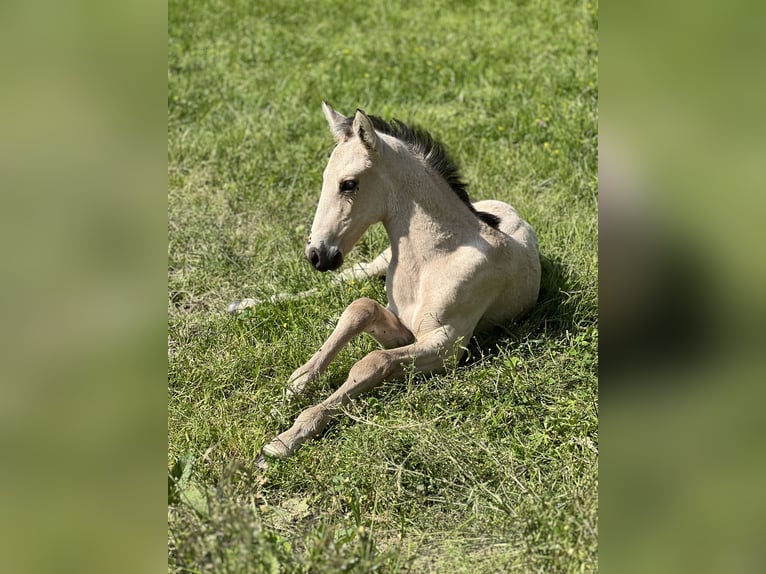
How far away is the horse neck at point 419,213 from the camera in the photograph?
507 cm

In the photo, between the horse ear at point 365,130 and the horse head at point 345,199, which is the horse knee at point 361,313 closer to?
the horse head at point 345,199

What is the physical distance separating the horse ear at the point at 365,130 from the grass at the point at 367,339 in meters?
1.29

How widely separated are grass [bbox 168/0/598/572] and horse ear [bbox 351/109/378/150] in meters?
1.29

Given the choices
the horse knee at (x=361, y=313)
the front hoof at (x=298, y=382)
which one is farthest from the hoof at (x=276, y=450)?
the horse knee at (x=361, y=313)

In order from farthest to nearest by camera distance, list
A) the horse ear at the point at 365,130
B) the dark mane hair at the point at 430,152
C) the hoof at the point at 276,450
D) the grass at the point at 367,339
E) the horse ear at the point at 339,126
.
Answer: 1. the dark mane hair at the point at 430,152
2. the horse ear at the point at 339,126
3. the horse ear at the point at 365,130
4. the hoof at the point at 276,450
5. the grass at the point at 367,339

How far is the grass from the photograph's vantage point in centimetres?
352

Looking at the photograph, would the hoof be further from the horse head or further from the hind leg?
the horse head

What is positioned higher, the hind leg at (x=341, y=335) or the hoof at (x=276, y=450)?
the hind leg at (x=341, y=335)

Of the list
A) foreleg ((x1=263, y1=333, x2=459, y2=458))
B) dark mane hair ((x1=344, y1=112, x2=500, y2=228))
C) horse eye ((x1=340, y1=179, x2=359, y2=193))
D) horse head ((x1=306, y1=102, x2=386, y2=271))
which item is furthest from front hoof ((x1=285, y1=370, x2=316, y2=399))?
dark mane hair ((x1=344, y1=112, x2=500, y2=228))

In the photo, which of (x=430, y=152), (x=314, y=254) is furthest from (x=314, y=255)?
(x=430, y=152)

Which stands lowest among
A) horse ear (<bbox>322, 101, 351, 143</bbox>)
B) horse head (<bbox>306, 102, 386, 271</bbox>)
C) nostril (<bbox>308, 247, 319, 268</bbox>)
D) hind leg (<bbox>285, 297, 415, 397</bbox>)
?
hind leg (<bbox>285, 297, 415, 397</bbox>)
